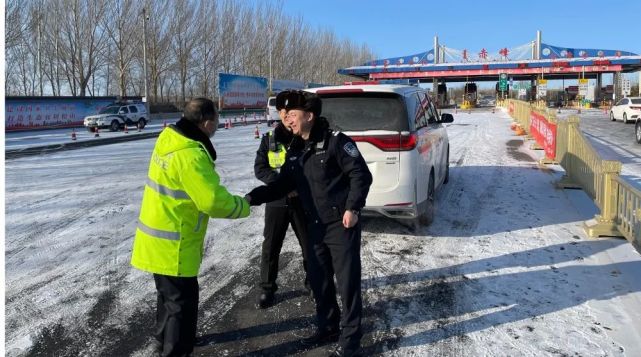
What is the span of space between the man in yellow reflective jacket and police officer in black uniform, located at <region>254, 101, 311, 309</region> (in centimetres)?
96

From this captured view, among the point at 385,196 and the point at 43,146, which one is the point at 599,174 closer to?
the point at 385,196

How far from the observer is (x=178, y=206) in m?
2.99

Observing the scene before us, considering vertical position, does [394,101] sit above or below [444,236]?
above

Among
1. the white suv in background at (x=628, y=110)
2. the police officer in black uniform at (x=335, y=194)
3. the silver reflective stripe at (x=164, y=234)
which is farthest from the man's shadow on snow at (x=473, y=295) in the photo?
the white suv in background at (x=628, y=110)

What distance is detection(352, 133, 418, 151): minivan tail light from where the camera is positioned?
5.43 metres

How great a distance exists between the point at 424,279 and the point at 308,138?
2.18 metres

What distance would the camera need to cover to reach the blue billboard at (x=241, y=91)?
4394 centimetres

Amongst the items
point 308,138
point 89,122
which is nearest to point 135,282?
point 308,138

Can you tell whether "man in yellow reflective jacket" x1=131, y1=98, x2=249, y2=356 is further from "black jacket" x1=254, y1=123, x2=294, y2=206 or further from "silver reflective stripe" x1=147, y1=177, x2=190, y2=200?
"black jacket" x1=254, y1=123, x2=294, y2=206

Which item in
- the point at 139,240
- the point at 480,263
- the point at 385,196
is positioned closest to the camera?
the point at 139,240

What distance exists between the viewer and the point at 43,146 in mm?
18719

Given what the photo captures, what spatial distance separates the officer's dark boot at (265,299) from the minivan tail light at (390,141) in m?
1.99

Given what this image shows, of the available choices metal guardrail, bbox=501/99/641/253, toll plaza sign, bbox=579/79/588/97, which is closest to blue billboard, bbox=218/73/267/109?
toll plaza sign, bbox=579/79/588/97

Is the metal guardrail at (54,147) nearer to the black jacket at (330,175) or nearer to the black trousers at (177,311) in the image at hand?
the black trousers at (177,311)
